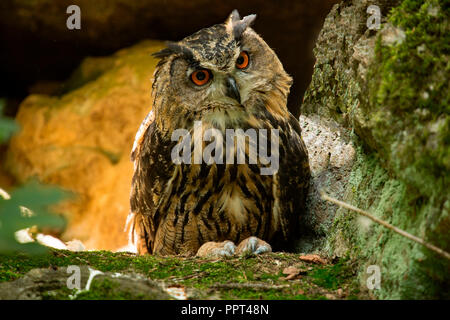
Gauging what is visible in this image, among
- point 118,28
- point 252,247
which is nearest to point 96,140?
point 118,28

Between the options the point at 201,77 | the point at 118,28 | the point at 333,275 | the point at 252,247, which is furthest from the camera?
the point at 118,28

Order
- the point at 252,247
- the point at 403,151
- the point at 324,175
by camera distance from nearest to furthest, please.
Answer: the point at 403,151 < the point at 252,247 < the point at 324,175

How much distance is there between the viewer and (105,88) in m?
6.33

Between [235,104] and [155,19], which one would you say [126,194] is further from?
[235,104]

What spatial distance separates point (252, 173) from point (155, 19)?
3.88 m

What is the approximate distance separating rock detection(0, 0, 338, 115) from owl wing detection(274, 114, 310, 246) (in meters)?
3.04

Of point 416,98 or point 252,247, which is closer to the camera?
point 416,98

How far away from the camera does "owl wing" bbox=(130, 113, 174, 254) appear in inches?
113

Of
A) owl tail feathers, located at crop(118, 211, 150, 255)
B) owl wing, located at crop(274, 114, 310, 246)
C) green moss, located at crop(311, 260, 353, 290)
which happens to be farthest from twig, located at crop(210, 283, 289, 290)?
owl tail feathers, located at crop(118, 211, 150, 255)

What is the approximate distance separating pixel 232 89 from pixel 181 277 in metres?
1.01

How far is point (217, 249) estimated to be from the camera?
8.63 feet

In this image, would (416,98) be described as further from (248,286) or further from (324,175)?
(324,175)

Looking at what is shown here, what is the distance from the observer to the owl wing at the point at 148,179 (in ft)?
9.46

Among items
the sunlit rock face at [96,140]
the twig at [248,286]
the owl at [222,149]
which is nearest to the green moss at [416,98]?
the twig at [248,286]
